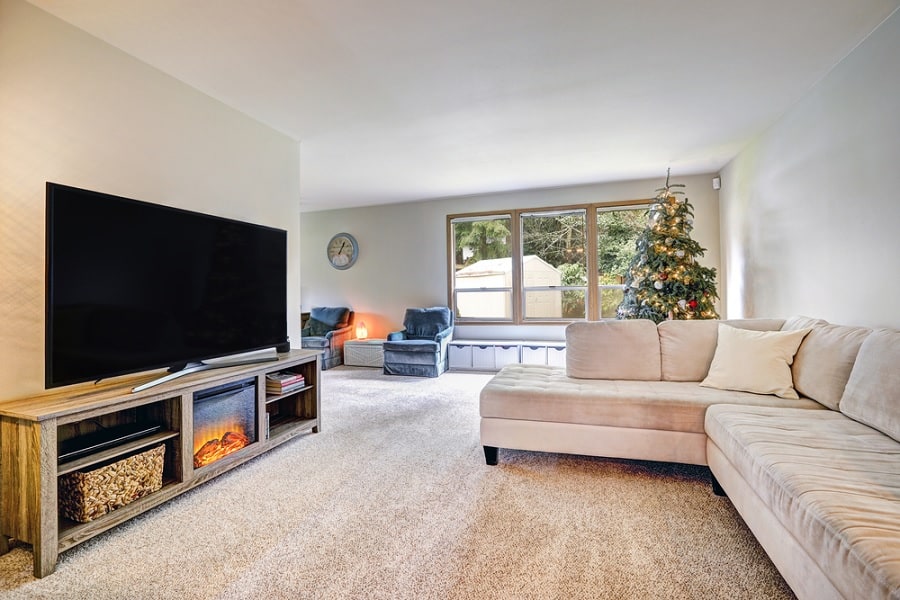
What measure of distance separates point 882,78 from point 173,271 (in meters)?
4.16

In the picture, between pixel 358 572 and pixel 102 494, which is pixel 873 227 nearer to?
pixel 358 572

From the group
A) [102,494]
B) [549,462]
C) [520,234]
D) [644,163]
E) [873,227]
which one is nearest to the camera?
[102,494]

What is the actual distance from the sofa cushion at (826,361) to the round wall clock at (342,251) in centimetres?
580

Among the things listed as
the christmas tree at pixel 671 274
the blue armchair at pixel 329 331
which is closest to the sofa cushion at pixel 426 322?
the blue armchair at pixel 329 331

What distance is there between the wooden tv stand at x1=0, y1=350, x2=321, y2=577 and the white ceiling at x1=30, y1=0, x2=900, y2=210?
192 centimetres

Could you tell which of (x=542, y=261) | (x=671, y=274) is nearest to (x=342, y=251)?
(x=542, y=261)

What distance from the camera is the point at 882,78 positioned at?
2174 millimetres

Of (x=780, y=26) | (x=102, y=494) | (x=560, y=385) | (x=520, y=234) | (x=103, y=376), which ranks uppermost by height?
(x=780, y=26)

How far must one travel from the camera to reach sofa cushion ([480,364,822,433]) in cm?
222

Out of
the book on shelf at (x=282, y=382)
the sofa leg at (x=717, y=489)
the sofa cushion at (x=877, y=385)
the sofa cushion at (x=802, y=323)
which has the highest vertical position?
the sofa cushion at (x=802, y=323)

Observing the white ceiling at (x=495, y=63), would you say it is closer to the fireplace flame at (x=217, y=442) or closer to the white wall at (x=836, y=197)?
the white wall at (x=836, y=197)

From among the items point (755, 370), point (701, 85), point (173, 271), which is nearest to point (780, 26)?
point (701, 85)

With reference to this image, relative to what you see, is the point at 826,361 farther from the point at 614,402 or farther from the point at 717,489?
the point at 614,402

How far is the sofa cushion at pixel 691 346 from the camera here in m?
2.71
